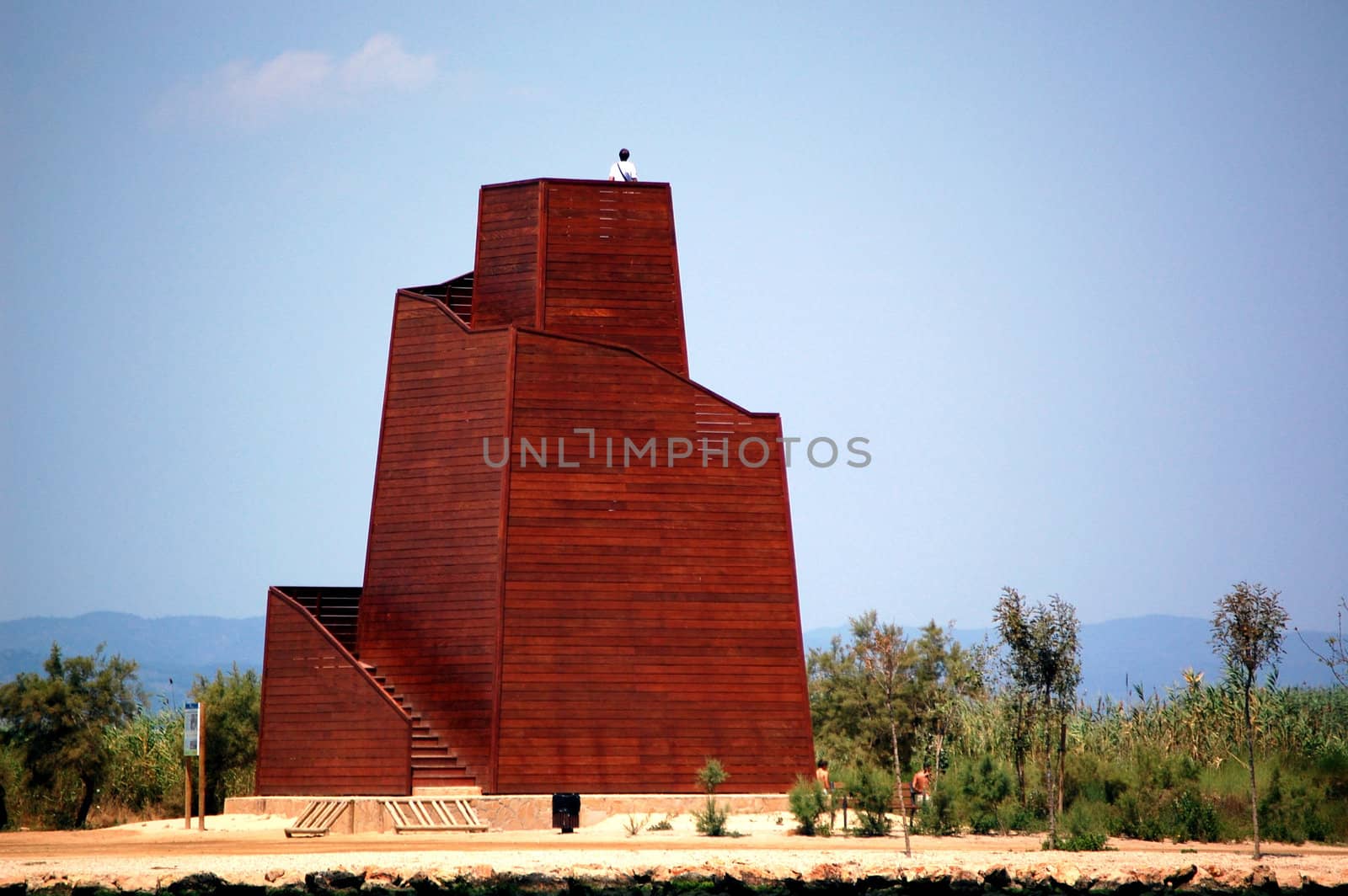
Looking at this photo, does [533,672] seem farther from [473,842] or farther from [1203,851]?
[1203,851]

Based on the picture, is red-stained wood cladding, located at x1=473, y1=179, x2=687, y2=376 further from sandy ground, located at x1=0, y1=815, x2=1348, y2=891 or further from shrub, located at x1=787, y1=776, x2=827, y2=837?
sandy ground, located at x1=0, y1=815, x2=1348, y2=891

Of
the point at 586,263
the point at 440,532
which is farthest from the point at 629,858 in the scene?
the point at 586,263

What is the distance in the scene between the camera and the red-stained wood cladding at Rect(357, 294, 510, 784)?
25.0 m

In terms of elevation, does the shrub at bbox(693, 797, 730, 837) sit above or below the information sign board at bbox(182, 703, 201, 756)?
below

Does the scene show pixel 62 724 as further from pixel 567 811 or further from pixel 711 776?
pixel 711 776

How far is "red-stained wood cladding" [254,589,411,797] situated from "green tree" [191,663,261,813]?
462 centimetres

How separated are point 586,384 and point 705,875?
10.9m

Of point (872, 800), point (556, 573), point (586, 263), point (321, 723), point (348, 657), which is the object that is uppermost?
point (586, 263)

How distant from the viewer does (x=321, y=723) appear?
80.9 feet

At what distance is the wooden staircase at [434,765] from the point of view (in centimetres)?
2430

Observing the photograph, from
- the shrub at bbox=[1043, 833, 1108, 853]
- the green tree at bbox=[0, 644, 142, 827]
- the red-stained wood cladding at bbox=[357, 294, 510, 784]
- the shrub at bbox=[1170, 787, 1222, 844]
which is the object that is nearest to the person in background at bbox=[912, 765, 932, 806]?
the shrub at bbox=[1043, 833, 1108, 853]

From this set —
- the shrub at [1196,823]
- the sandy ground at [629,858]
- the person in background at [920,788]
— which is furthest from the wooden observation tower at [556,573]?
the shrub at [1196,823]

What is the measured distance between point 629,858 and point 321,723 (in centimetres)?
780

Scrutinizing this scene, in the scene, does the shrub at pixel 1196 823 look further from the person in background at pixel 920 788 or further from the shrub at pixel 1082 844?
the person in background at pixel 920 788
